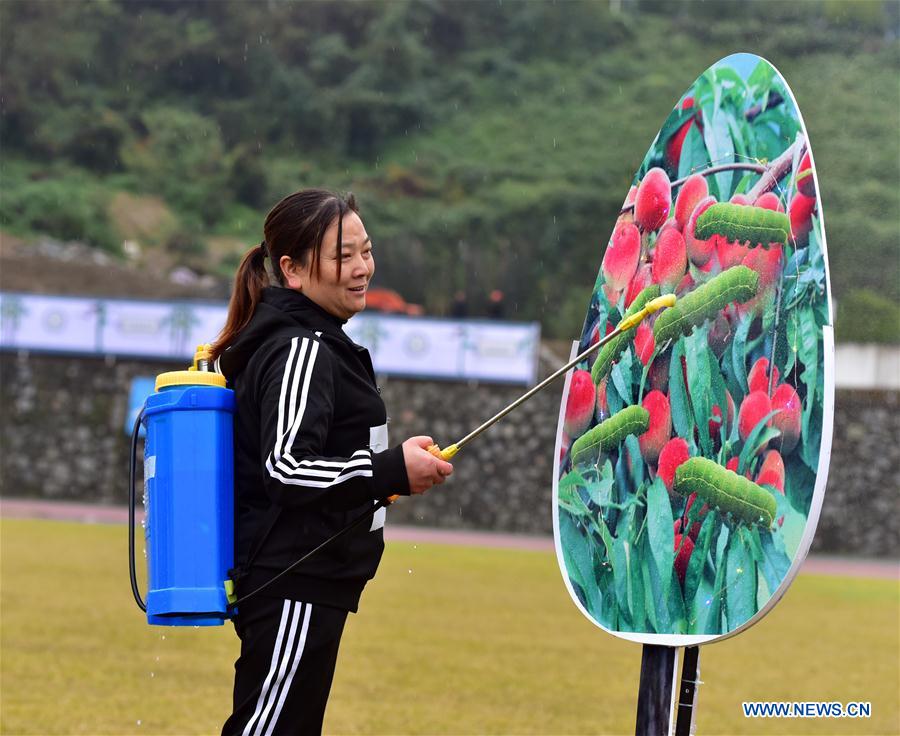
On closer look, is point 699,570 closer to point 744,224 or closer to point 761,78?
point 744,224

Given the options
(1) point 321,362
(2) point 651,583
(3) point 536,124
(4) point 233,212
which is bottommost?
(2) point 651,583

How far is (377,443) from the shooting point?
8.19 feet

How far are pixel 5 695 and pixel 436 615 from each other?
11.2 ft

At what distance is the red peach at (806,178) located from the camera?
2.60 m

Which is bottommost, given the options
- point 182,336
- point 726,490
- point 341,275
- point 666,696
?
point 666,696

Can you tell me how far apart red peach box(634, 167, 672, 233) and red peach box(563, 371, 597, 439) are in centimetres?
32

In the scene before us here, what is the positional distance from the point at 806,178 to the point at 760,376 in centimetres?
34

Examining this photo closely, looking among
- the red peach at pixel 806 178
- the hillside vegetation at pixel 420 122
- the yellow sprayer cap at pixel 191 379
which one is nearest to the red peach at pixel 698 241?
the red peach at pixel 806 178

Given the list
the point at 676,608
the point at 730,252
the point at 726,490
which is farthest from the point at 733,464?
the point at 730,252

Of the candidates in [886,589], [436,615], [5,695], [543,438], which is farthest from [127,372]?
[5,695]

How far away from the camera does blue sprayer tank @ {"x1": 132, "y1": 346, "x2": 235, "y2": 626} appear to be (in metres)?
2.39

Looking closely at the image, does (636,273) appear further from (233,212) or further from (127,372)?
(233,212)

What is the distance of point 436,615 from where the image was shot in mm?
8109

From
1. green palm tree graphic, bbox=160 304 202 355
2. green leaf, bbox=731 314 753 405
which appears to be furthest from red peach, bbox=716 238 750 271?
green palm tree graphic, bbox=160 304 202 355
